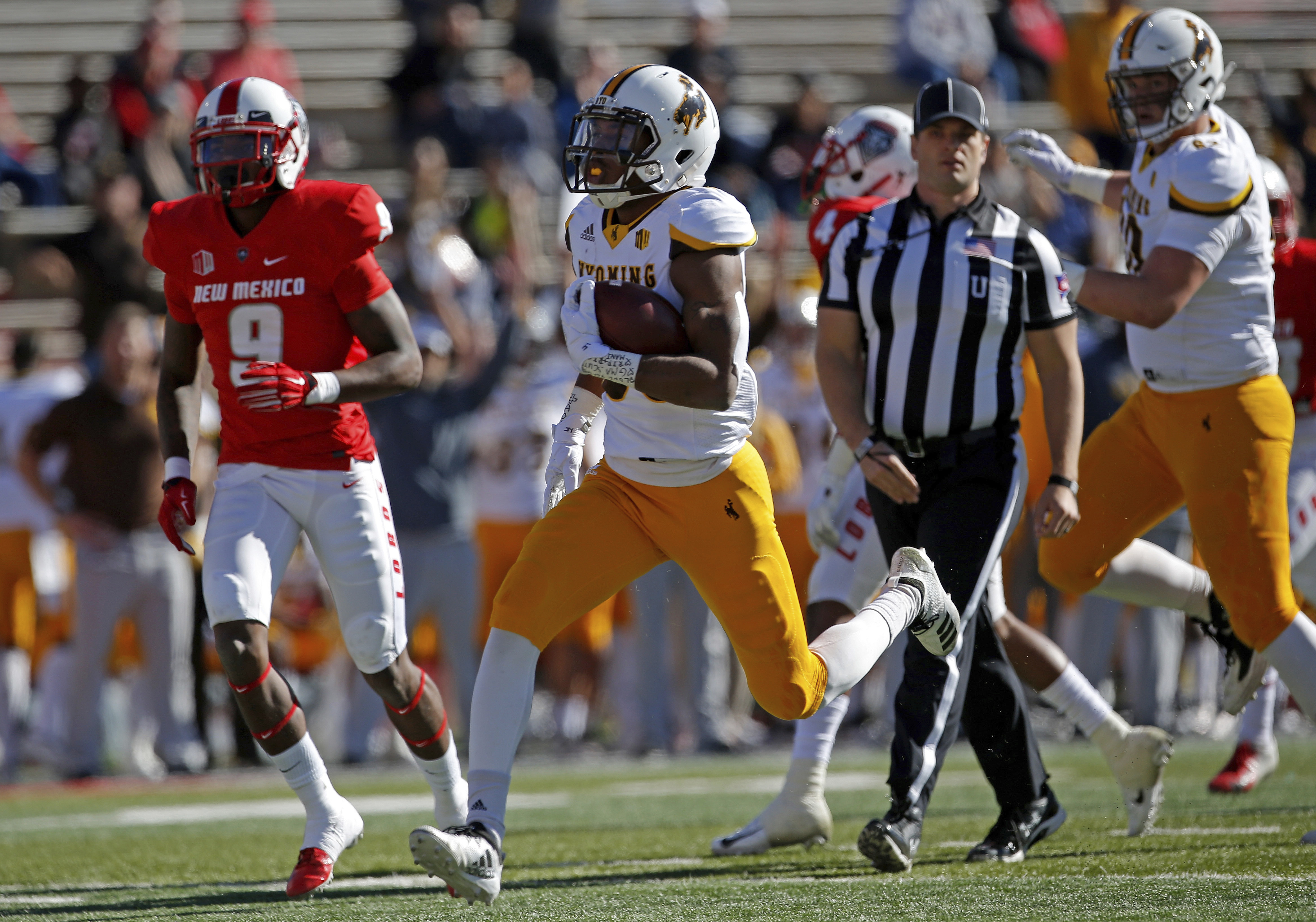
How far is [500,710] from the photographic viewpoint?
3.61 meters

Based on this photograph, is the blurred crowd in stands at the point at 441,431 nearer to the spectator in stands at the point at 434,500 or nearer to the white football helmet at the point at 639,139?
the spectator in stands at the point at 434,500

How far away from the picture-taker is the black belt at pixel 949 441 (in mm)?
4328

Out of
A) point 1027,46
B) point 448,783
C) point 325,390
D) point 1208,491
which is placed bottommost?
point 448,783

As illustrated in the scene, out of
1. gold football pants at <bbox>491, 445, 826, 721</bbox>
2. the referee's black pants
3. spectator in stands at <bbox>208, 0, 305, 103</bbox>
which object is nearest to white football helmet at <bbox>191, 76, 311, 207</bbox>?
gold football pants at <bbox>491, 445, 826, 721</bbox>

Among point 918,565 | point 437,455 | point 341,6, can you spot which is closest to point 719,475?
point 918,565

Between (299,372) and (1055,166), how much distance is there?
7.97ft

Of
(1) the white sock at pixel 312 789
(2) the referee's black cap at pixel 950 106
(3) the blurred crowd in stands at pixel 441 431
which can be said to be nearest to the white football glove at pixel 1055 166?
(2) the referee's black cap at pixel 950 106

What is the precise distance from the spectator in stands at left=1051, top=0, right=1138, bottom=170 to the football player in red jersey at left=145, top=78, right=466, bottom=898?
8212 mm

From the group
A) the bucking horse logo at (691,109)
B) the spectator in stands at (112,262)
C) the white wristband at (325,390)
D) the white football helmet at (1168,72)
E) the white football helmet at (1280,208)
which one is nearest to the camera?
the bucking horse logo at (691,109)

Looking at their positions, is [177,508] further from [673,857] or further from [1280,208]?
[1280,208]

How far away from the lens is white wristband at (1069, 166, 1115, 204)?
507 cm

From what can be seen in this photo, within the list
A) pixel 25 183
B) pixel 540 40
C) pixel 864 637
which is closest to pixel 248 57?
A: pixel 25 183

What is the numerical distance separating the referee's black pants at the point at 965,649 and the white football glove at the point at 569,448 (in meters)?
0.90

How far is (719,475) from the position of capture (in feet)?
12.2
